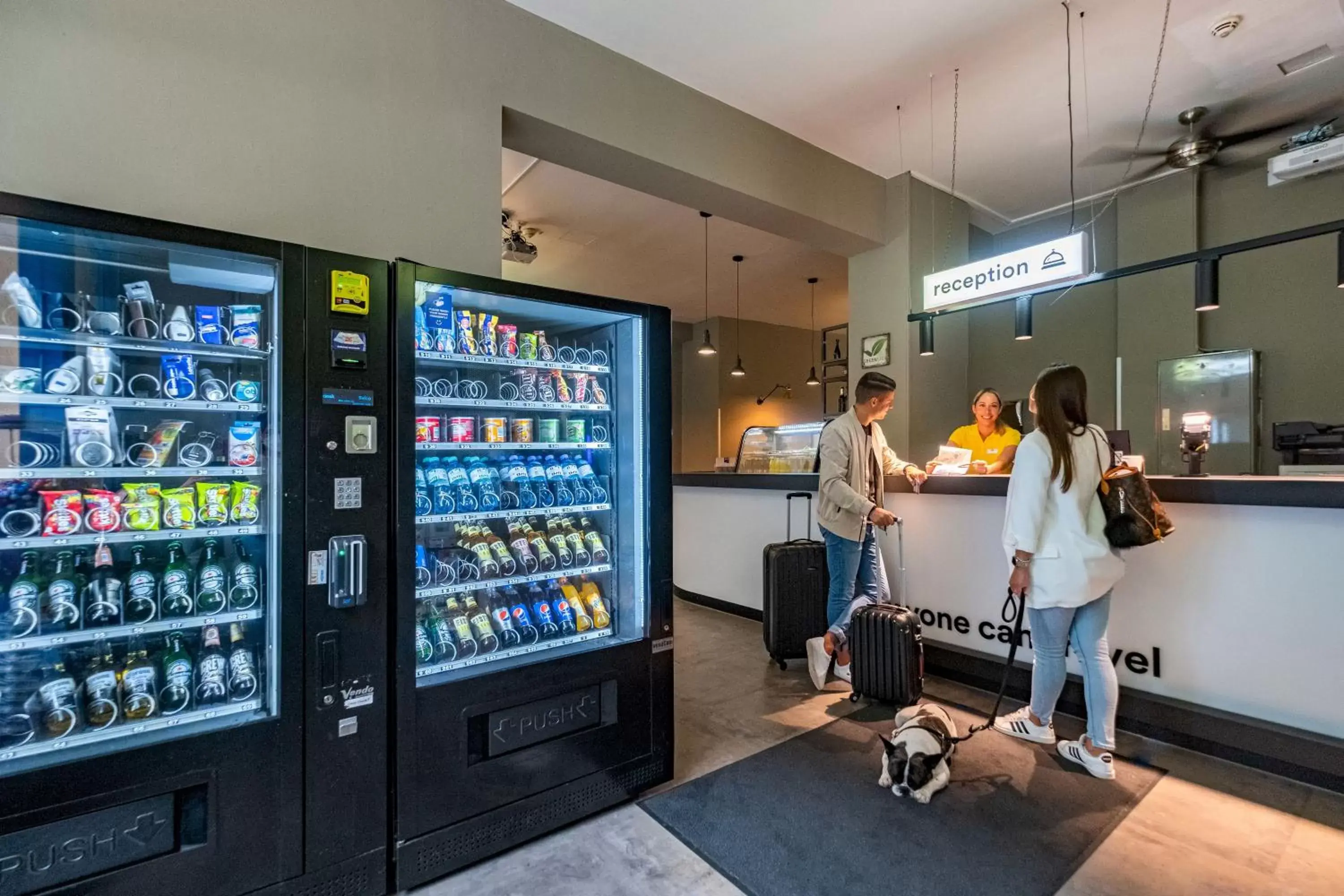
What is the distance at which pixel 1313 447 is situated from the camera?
3443 millimetres

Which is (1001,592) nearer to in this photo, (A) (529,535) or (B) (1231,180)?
(A) (529,535)

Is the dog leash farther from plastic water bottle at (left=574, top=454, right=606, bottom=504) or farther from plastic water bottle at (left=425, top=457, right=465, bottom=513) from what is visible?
plastic water bottle at (left=425, top=457, right=465, bottom=513)

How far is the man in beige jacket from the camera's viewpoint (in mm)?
3344

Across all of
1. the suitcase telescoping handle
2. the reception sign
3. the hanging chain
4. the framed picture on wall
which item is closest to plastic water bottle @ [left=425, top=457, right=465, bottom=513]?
the suitcase telescoping handle

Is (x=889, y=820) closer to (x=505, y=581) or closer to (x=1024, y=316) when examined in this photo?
(x=505, y=581)

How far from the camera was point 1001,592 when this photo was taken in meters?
3.26

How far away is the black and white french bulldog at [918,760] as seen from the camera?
2264 millimetres

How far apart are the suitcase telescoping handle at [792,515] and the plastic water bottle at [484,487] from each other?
2354 mm

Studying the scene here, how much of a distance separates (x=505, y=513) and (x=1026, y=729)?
2475 mm

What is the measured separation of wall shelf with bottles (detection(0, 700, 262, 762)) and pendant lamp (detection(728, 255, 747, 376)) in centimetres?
649

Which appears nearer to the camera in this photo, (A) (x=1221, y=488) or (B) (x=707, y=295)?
(A) (x=1221, y=488)

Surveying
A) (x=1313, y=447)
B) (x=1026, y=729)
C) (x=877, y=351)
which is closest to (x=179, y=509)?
(x=1026, y=729)

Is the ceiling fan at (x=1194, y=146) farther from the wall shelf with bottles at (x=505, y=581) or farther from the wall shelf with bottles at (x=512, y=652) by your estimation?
the wall shelf with bottles at (x=512, y=652)

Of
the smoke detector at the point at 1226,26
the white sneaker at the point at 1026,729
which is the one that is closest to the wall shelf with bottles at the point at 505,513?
the white sneaker at the point at 1026,729
